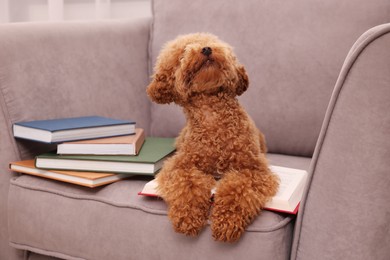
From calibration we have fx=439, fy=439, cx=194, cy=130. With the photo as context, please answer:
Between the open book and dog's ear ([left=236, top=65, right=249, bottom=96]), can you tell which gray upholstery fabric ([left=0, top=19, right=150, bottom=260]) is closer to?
the open book

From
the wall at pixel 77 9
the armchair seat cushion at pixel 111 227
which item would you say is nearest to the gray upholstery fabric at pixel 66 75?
the armchair seat cushion at pixel 111 227

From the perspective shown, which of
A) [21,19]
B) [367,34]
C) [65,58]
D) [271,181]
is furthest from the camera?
[21,19]

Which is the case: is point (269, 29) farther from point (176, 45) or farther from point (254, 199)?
point (254, 199)

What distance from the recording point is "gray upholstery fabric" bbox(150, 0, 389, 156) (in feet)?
4.19

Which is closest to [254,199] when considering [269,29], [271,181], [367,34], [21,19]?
[271,181]

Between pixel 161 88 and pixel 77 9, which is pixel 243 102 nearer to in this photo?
pixel 161 88

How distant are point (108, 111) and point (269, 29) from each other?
575mm

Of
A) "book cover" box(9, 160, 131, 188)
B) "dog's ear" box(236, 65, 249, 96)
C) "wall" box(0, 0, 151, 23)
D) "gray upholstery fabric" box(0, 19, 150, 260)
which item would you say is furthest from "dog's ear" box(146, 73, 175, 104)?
"wall" box(0, 0, 151, 23)

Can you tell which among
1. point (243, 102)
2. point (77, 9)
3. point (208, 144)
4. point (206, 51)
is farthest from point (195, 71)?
point (77, 9)

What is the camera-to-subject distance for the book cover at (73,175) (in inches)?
40.4

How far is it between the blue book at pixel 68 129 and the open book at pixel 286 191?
0.89 ft

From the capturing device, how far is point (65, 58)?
1.33 metres

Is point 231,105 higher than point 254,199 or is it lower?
higher

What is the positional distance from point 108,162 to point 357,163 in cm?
57
